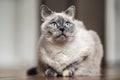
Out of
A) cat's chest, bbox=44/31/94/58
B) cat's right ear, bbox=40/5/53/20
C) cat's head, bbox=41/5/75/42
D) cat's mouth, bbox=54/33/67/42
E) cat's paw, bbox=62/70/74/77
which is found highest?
cat's right ear, bbox=40/5/53/20

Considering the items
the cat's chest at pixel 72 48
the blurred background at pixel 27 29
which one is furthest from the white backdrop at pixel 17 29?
the cat's chest at pixel 72 48

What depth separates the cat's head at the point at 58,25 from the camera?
153cm

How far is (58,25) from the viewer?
1.54 metres

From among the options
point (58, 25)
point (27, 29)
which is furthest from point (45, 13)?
point (27, 29)

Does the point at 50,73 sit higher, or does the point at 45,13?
the point at 45,13

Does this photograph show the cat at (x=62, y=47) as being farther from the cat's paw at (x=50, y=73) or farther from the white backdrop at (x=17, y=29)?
the white backdrop at (x=17, y=29)

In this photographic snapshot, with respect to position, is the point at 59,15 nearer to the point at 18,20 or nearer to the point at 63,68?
the point at 63,68

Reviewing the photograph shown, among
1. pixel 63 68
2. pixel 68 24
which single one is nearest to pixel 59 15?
pixel 68 24

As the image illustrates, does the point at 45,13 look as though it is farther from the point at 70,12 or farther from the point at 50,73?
the point at 50,73

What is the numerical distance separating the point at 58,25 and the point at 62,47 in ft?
0.32

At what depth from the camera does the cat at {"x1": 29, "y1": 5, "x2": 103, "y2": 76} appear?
1.55 m

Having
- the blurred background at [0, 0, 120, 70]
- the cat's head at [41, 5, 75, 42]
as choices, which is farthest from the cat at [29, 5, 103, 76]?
the blurred background at [0, 0, 120, 70]

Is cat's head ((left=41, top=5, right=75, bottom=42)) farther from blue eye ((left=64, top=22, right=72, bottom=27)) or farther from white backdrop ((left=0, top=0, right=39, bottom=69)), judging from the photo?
white backdrop ((left=0, top=0, right=39, bottom=69))

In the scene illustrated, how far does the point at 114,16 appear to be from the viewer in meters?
4.08
